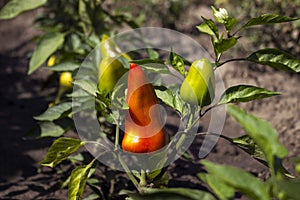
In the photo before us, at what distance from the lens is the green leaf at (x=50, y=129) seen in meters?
1.74

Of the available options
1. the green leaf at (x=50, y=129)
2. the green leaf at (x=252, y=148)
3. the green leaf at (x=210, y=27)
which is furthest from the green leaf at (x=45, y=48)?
the green leaf at (x=252, y=148)

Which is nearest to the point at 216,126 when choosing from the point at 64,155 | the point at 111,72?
the point at 111,72

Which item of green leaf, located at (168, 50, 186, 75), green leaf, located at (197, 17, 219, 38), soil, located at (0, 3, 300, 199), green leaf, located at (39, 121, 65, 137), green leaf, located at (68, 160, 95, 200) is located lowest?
soil, located at (0, 3, 300, 199)

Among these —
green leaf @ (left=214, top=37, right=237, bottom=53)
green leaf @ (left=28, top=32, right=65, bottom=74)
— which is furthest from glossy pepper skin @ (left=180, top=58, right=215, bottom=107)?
green leaf @ (left=28, top=32, right=65, bottom=74)

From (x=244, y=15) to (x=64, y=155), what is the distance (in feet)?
7.90

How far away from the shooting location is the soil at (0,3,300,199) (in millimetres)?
1896

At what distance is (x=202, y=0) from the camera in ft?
12.9

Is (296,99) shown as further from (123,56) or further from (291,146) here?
(123,56)

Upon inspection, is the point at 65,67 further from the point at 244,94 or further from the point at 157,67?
the point at 244,94

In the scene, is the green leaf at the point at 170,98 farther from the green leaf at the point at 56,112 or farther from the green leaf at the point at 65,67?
the green leaf at the point at 65,67

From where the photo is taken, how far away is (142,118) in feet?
4.08

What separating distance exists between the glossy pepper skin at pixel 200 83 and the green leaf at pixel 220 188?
45 cm

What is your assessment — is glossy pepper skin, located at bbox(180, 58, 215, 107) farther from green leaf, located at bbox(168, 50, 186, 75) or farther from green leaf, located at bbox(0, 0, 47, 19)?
green leaf, located at bbox(0, 0, 47, 19)

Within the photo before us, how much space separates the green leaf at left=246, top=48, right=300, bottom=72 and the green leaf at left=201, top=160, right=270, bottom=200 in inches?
20.0
